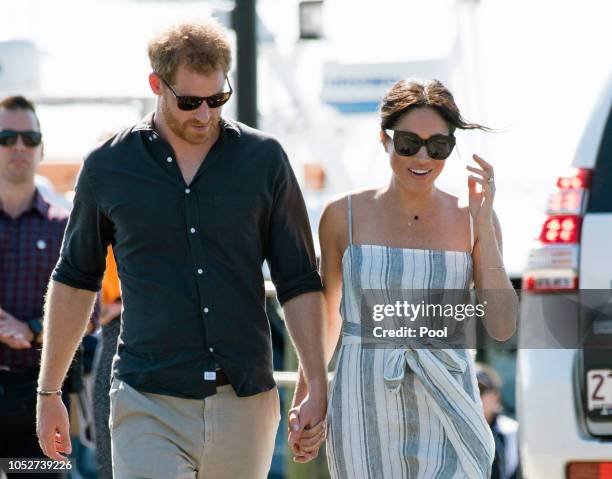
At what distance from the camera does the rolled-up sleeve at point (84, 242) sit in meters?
4.57

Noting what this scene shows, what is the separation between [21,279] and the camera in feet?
19.4

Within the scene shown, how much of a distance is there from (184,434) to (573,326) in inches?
63.6

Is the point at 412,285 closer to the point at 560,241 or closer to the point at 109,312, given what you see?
the point at 560,241

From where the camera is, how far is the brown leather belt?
441cm

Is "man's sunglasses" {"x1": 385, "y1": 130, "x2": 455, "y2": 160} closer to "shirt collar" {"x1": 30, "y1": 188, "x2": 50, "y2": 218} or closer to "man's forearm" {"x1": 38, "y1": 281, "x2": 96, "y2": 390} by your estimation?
"man's forearm" {"x1": 38, "y1": 281, "x2": 96, "y2": 390}

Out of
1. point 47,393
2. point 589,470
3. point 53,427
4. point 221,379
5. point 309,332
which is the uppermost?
point 309,332

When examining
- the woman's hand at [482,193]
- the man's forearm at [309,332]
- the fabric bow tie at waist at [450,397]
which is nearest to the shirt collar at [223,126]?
the man's forearm at [309,332]

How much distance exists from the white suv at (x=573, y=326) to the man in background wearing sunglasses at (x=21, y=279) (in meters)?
1.92

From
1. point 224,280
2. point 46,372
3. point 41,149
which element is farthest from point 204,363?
point 41,149

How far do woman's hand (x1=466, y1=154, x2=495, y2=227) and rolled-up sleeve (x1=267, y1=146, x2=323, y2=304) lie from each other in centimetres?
54

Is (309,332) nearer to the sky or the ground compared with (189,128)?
nearer to the ground

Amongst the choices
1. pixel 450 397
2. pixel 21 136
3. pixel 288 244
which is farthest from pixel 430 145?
pixel 21 136

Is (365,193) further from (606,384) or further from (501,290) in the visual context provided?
(606,384)

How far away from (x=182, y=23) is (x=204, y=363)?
103cm
